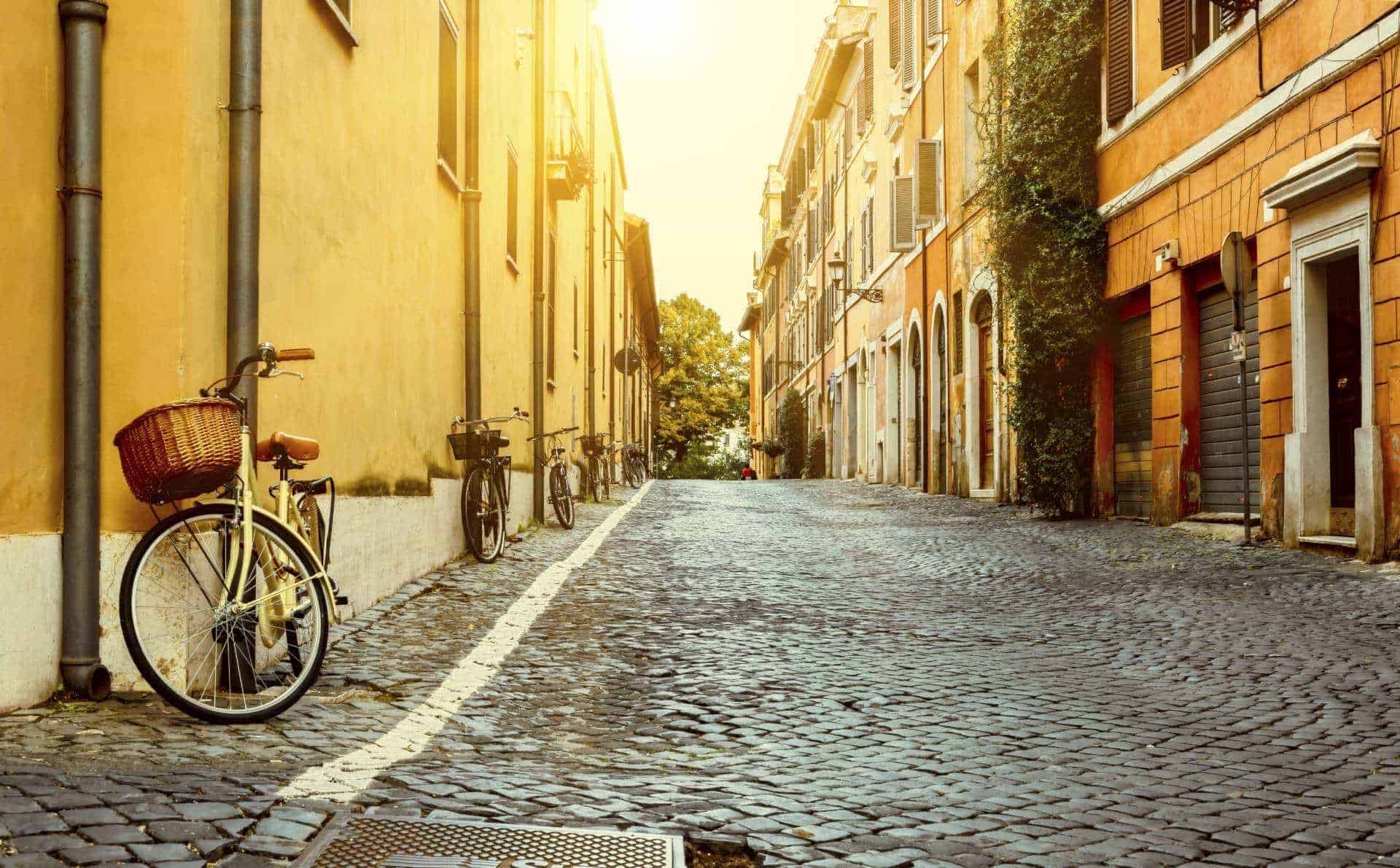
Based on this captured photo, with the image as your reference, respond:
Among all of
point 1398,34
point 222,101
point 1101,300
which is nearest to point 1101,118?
point 1101,300

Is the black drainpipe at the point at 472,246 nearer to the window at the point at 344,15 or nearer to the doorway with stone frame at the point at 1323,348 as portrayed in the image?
the window at the point at 344,15

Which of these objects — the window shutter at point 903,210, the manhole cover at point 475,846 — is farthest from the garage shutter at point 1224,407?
the window shutter at point 903,210

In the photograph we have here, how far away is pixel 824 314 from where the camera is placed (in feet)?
133

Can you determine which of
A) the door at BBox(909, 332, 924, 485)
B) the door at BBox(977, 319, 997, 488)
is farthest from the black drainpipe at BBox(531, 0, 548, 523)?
the door at BBox(909, 332, 924, 485)

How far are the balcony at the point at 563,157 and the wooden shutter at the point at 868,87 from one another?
13675 millimetres

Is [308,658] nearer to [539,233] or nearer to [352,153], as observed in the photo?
[352,153]

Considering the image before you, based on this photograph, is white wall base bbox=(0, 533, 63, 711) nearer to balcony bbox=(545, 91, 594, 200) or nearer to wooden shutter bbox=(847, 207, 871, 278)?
balcony bbox=(545, 91, 594, 200)

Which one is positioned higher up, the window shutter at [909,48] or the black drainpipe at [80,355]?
the window shutter at [909,48]

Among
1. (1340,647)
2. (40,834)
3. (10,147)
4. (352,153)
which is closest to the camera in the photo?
(40,834)

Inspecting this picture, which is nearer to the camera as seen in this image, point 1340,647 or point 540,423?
point 1340,647

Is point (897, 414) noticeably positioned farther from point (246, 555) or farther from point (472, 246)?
point (246, 555)

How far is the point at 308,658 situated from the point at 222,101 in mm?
2313

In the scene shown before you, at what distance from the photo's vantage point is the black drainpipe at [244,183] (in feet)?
17.0

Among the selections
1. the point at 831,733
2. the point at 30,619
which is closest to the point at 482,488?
the point at 30,619
